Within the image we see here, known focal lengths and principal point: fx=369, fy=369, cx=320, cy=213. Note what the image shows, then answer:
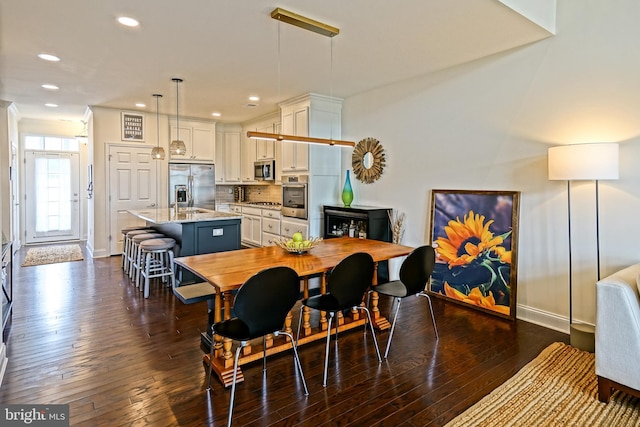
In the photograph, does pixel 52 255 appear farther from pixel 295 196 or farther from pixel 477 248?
pixel 477 248

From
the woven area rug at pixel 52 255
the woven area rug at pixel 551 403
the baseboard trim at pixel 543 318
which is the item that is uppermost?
the woven area rug at pixel 52 255

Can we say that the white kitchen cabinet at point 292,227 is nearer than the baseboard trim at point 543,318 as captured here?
No

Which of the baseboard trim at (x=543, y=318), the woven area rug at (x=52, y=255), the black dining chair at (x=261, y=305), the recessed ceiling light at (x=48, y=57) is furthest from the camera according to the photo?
the woven area rug at (x=52, y=255)

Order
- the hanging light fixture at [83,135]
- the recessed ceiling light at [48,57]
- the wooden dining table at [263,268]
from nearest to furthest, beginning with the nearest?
the wooden dining table at [263,268]
the recessed ceiling light at [48,57]
the hanging light fixture at [83,135]

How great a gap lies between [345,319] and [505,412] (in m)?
1.55

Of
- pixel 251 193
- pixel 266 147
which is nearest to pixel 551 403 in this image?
pixel 266 147

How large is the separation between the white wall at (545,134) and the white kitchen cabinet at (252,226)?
3.26 metres

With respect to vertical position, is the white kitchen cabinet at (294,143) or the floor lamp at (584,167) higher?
the white kitchen cabinet at (294,143)

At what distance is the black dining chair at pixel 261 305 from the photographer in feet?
6.82

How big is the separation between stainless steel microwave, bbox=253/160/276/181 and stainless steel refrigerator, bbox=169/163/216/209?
95cm

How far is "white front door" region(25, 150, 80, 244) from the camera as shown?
7.97 meters

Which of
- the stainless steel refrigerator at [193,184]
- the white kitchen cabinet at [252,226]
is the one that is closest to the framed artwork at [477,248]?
the white kitchen cabinet at [252,226]

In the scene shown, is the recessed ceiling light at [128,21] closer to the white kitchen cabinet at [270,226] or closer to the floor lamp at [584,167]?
the floor lamp at [584,167]

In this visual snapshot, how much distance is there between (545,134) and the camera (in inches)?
137
